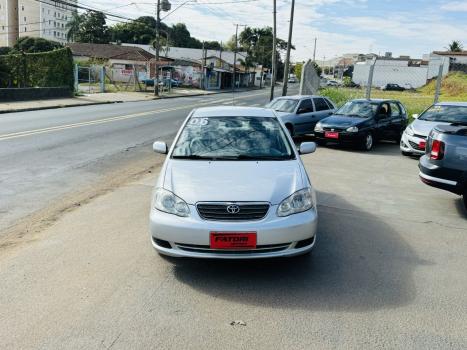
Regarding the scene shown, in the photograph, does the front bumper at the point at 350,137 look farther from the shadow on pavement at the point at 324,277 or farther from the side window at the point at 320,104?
the shadow on pavement at the point at 324,277

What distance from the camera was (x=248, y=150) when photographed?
5477mm

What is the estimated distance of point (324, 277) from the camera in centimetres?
454

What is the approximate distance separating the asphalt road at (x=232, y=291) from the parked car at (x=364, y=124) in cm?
705

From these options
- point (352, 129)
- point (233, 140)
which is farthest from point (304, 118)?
point (233, 140)

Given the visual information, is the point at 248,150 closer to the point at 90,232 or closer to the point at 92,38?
the point at 90,232

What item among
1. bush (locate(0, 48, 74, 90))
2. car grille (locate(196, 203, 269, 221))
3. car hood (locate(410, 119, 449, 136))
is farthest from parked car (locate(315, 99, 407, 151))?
bush (locate(0, 48, 74, 90))

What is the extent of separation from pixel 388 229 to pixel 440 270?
4.65ft

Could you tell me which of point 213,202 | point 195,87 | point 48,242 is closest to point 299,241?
point 213,202

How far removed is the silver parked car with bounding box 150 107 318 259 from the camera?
418cm

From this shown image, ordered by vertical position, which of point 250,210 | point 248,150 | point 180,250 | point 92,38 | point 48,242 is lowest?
point 48,242

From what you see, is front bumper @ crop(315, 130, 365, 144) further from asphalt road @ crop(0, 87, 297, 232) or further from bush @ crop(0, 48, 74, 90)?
bush @ crop(0, 48, 74, 90)

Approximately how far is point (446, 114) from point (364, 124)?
7.24 ft

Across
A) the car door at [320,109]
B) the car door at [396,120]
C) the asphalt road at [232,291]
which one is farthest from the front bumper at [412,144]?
the asphalt road at [232,291]

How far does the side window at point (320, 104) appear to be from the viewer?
15.9 m
